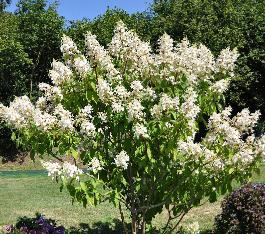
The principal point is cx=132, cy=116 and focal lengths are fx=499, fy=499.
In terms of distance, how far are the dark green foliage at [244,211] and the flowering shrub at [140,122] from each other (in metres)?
1.88

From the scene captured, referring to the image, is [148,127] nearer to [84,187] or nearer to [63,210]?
[84,187]

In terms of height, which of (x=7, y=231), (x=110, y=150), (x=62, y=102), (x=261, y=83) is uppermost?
(x=261, y=83)

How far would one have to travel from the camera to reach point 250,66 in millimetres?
34406

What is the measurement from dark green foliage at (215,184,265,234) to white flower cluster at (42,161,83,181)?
4303 mm

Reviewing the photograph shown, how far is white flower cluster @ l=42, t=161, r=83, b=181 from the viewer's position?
621 centimetres

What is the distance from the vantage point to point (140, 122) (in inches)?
276

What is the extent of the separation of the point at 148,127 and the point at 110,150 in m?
0.91

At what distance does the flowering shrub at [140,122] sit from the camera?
6781mm

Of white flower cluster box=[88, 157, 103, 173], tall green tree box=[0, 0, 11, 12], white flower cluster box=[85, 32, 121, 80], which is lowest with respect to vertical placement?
white flower cluster box=[88, 157, 103, 173]

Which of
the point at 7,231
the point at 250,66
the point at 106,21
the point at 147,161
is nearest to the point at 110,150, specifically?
the point at 147,161

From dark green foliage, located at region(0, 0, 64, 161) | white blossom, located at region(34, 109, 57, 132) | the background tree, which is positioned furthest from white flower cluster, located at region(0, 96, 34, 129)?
dark green foliage, located at region(0, 0, 64, 161)

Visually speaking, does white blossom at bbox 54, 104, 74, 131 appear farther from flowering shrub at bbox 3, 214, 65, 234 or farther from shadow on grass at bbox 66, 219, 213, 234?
shadow on grass at bbox 66, 219, 213, 234

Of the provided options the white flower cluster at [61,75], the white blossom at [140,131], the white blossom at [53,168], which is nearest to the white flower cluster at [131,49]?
the white flower cluster at [61,75]

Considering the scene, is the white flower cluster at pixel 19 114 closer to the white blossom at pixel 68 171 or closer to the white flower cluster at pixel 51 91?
the white flower cluster at pixel 51 91
